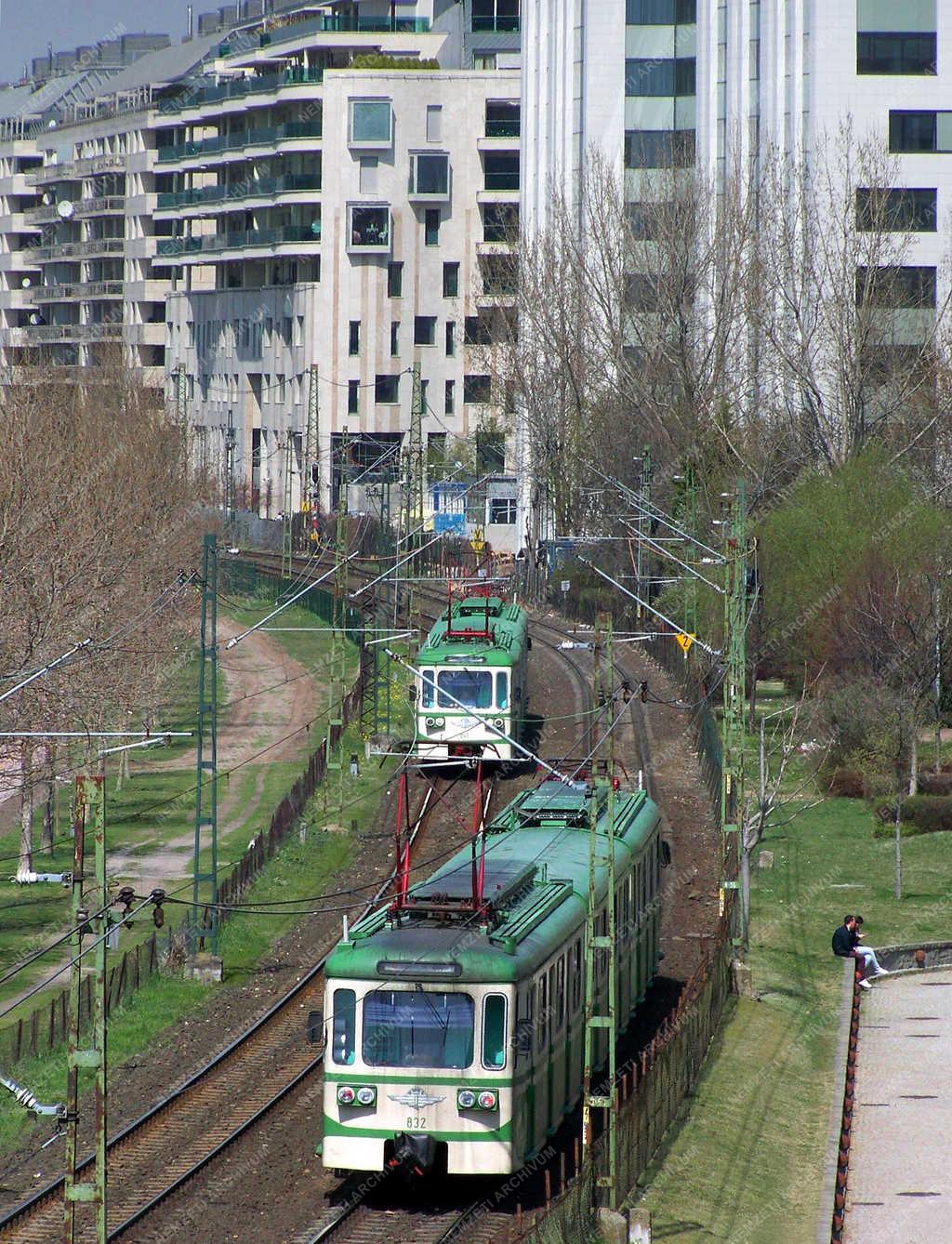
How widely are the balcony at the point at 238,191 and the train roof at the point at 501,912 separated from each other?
285 feet

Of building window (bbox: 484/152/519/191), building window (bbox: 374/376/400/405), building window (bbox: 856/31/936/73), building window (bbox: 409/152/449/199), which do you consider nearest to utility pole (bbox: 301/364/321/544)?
building window (bbox: 374/376/400/405)

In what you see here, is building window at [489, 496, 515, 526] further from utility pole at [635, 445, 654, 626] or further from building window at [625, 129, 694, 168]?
utility pole at [635, 445, 654, 626]

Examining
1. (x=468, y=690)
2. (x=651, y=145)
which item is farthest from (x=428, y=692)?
(x=651, y=145)

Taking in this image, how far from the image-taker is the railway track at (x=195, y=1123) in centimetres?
Result: 2334

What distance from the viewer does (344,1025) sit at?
22266mm

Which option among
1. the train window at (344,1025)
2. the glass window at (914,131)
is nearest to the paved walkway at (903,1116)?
the train window at (344,1025)

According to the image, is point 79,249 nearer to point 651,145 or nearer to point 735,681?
point 651,145

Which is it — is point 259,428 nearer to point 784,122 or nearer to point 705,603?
point 784,122

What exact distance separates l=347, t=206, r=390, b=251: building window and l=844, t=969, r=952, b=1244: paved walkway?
255 feet

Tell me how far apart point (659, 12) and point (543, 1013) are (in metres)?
67.9

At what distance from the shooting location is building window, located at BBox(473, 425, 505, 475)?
343 ft

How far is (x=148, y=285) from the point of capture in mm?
137125

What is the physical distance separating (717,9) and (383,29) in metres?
39.3

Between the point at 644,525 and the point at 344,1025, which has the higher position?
the point at 644,525
